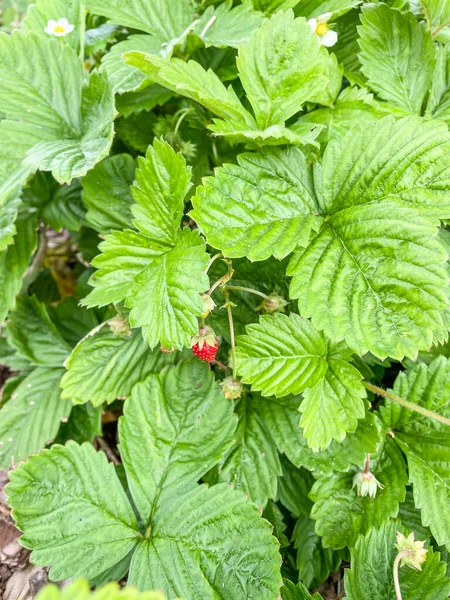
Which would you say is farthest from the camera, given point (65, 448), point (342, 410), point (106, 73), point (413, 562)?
point (106, 73)

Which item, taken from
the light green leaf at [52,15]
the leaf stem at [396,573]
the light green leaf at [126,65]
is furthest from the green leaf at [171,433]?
the light green leaf at [52,15]

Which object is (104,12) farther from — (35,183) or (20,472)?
(20,472)

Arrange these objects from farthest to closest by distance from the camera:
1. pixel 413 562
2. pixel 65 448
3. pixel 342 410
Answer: pixel 65 448 < pixel 342 410 < pixel 413 562

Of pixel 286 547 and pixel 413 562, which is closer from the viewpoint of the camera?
pixel 413 562

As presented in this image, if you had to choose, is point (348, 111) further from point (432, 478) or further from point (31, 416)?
point (31, 416)

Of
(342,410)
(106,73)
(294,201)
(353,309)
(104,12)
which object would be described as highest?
(104,12)

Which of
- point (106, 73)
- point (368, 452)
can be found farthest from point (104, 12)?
point (368, 452)

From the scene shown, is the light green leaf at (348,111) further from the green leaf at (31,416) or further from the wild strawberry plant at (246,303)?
the green leaf at (31,416)
